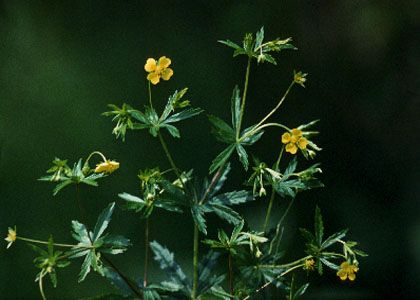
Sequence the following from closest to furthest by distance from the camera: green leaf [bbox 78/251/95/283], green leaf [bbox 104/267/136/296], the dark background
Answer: green leaf [bbox 78/251/95/283] → green leaf [bbox 104/267/136/296] → the dark background

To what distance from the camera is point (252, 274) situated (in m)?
1.52

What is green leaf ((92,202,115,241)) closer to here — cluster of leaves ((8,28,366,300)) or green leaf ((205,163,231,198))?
cluster of leaves ((8,28,366,300))

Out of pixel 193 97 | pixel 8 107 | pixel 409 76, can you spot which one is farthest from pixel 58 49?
pixel 409 76

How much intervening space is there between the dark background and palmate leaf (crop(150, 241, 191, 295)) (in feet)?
0.95

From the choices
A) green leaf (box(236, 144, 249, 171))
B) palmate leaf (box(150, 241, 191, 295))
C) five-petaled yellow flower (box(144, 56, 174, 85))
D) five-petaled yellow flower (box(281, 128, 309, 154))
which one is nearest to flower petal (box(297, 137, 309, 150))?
five-petaled yellow flower (box(281, 128, 309, 154))

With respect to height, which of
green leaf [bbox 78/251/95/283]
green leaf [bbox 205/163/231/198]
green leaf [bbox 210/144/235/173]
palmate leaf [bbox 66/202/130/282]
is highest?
green leaf [bbox 210/144/235/173]

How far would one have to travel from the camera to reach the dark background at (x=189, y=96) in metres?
1.82

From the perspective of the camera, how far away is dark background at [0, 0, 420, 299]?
1.82 m

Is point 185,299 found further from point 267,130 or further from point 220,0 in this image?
point 220,0

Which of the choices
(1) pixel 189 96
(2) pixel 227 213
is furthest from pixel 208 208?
(1) pixel 189 96

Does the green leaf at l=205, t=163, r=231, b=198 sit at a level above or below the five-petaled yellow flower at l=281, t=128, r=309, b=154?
below

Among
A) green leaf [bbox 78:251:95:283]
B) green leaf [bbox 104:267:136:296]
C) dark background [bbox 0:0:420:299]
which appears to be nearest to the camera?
green leaf [bbox 78:251:95:283]

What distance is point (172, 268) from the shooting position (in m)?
1.55

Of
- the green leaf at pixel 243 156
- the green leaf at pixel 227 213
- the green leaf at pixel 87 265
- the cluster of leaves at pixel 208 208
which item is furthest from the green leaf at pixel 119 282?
the green leaf at pixel 243 156
